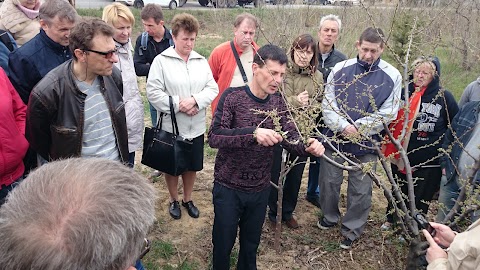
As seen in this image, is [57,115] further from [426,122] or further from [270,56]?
[426,122]

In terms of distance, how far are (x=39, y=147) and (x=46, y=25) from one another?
94cm

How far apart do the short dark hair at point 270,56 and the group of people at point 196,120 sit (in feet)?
0.03

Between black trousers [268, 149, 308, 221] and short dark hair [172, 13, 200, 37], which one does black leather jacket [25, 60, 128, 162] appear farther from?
black trousers [268, 149, 308, 221]

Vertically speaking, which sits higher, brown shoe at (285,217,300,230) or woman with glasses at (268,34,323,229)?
woman with glasses at (268,34,323,229)

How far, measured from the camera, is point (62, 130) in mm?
2375

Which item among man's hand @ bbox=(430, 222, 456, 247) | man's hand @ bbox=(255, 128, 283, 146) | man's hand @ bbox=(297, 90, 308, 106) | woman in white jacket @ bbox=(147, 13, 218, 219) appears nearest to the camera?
man's hand @ bbox=(430, 222, 456, 247)

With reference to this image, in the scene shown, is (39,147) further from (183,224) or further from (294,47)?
(294,47)

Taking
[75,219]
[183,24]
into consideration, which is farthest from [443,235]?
[183,24]

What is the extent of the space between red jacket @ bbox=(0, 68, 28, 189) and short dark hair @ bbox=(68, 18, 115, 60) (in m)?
0.49

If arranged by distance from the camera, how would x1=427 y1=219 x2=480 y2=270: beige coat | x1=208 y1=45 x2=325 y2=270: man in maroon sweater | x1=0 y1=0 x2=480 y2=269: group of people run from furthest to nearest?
x1=208 y1=45 x2=325 y2=270: man in maroon sweater
x1=427 y1=219 x2=480 y2=270: beige coat
x1=0 y1=0 x2=480 y2=269: group of people

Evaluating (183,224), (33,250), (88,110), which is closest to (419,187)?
(183,224)

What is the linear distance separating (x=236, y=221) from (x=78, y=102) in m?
1.30

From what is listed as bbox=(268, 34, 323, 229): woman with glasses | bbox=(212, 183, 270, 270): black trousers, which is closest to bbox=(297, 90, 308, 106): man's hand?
bbox=(268, 34, 323, 229): woman with glasses

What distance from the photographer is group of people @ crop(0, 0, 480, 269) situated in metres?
1.12
